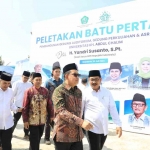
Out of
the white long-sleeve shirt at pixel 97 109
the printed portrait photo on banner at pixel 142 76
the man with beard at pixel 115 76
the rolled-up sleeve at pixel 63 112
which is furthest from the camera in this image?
the man with beard at pixel 115 76

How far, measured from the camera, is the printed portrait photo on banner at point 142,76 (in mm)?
6680

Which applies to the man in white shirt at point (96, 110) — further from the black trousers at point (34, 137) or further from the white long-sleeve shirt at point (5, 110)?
the white long-sleeve shirt at point (5, 110)

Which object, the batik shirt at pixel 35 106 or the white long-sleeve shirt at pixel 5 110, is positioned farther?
the batik shirt at pixel 35 106

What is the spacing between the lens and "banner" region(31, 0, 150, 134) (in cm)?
675

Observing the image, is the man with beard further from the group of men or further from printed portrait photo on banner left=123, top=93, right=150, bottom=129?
the group of men

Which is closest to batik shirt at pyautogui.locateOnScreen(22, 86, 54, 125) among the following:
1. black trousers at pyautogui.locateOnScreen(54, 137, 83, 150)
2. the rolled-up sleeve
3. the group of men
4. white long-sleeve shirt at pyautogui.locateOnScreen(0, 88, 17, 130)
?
the group of men

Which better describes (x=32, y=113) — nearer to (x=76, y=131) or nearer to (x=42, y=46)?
(x=76, y=131)

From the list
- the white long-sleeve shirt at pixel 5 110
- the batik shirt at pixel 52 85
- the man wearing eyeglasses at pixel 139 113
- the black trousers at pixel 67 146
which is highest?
the batik shirt at pixel 52 85

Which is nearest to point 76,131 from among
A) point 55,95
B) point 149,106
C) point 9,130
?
point 55,95

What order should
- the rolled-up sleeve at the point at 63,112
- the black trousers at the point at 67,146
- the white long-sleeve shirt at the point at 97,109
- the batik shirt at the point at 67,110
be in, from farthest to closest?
the white long-sleeve shirt at the point at 97,109, the black trousers at the point at 67,146, the batik shirt at the point at 67,110, the rolled-up sleeve at the point at 63,112

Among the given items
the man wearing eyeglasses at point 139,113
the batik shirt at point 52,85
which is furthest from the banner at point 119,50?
the batik shirt at point 52,85

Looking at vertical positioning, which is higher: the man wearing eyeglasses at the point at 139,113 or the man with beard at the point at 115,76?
the man with beard at the point at 115,76

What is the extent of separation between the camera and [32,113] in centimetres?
425

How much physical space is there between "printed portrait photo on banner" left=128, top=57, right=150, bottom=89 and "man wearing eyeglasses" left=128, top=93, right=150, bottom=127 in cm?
30
